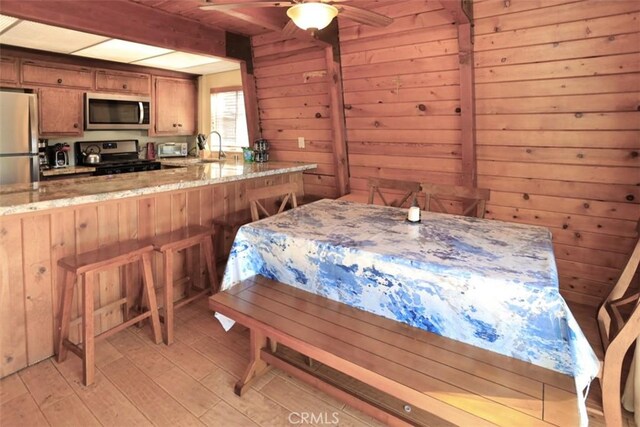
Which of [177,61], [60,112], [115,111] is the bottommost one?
[60,112]

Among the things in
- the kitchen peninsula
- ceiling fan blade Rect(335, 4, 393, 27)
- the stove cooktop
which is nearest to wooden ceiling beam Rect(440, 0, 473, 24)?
ceiling fan blade Rect(335, 4, 393, 27)

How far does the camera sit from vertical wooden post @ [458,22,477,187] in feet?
8.78

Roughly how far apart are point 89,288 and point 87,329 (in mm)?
215

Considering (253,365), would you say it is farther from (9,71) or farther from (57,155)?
(9,71)

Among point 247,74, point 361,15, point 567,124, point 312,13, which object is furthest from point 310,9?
point 247,74

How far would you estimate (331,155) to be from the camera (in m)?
3.84

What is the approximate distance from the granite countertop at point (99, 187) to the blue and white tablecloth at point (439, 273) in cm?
70

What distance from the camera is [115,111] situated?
4.77 metres

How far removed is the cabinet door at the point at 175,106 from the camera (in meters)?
5.25

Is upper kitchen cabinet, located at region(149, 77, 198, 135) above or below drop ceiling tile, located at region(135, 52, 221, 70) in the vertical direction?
below

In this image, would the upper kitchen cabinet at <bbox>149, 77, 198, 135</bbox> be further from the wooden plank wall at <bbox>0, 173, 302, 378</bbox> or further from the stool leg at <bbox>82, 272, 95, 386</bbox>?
the stool leg at <bbox>82, 272, 95, 386</bbox>

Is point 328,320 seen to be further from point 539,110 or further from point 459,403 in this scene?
point 539,110

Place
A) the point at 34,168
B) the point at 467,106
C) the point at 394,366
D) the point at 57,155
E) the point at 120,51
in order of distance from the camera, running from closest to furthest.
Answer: the point at 394,366 → the point at 467,106 → the point at 34,168 → the point at 120,51 → the point at 57,155

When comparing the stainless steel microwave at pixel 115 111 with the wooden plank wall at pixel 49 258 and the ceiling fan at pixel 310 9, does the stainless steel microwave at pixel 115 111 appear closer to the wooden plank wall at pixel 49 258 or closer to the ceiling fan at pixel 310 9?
the wooden plank wall at pixel 49 258
